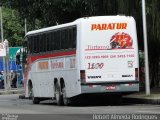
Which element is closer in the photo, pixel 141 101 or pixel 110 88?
pixel 110 88

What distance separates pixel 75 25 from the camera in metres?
29.3

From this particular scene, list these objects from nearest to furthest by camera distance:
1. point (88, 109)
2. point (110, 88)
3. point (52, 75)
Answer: point (88, 109), point (110, 88), point (52, 75)

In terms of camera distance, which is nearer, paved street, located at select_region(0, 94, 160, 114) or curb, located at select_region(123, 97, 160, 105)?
paved street, located at select_region(0, 94, 160, 114)

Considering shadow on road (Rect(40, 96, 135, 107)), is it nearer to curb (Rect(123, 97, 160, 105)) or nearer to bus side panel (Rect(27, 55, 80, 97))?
curb (Rect(123, 97, 160, 105))

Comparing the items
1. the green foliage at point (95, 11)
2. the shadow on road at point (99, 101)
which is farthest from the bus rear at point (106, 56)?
the green foliage at point (95, 11)

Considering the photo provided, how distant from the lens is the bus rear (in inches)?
1136

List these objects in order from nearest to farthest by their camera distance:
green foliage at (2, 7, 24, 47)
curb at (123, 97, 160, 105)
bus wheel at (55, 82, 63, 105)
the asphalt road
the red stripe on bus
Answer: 1. the asphalt road
2. curb at (123, 97, 160, 105)
3. the red stripe on bus
4. bus wheel at (55, 82, 63, 105)
5. green foliage at (2, 7, 24, 47)

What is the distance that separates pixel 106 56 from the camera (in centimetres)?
2891

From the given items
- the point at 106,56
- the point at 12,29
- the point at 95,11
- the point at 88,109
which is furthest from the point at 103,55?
the point at 12,29

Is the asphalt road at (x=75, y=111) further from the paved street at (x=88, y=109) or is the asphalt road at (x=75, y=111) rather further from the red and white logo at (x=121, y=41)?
the red and white logo at (x=121, y=41)

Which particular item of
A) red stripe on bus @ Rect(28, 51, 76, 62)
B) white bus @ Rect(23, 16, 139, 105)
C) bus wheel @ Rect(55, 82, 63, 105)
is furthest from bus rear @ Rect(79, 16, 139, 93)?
bus wheel @ Rect(55, 82, 63, 105)

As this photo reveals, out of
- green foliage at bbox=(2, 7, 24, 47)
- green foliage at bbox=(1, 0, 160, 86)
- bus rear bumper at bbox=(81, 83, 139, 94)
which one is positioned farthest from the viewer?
green foliage at bbox=(2, 7, 24, 47)

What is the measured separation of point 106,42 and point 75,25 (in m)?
1.44

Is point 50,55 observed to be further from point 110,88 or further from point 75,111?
point 75,111
